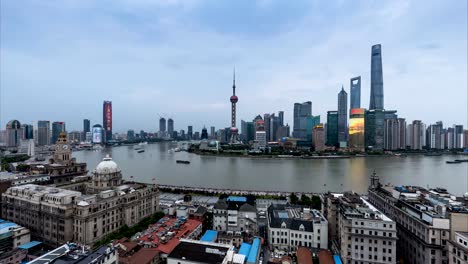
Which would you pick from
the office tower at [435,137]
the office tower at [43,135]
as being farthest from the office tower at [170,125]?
the office tower at [435,137]

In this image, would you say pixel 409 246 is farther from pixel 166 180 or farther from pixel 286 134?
pixel 286 134

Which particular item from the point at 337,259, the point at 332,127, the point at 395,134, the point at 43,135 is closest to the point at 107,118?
the point at 43,135

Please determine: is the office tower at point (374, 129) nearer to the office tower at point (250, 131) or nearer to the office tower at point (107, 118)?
the office tower at point (250, 131)

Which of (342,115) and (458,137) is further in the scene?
(342,115)

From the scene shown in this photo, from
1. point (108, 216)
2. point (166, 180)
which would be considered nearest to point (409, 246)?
point (108, 216)

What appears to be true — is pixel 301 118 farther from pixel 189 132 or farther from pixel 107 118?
pixel 107 118

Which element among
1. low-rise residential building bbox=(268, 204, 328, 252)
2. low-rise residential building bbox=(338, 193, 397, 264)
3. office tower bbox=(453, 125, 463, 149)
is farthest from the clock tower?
office tower bbox=(453, 125, 463, 149)
